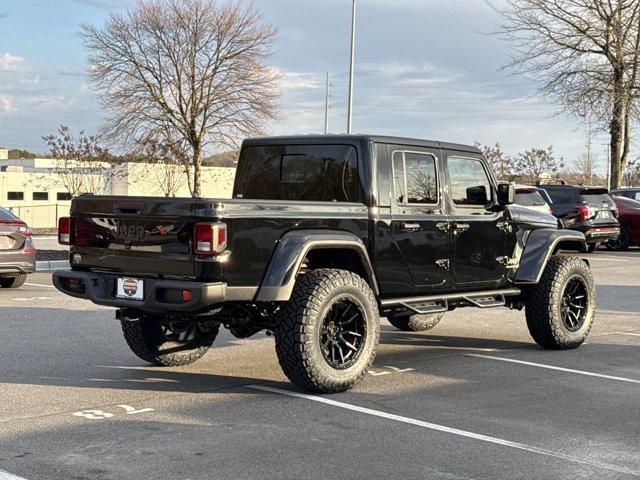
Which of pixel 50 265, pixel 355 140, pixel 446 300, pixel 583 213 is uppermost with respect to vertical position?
pixel 355 140

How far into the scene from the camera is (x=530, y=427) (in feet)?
19.7

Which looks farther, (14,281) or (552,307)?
(14,281)

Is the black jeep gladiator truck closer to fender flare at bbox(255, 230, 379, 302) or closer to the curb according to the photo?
fender flare at bbox(255, 230, 379, 302)

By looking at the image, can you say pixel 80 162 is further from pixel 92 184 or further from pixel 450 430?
pixel 450 430

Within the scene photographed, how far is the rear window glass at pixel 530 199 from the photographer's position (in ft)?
70.5

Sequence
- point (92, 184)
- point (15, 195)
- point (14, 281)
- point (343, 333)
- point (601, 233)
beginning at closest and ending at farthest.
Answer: point (343, 333)
point (14, 281)
point (601, 233)
point (92, 184)
point (15, 195)

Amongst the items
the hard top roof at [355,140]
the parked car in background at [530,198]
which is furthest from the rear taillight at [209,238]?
the parked car in background at [530,198]

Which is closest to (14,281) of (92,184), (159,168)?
(92,184)

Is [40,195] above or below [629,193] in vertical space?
below

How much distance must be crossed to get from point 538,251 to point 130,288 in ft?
13.6

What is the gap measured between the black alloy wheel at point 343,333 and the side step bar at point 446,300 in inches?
19.1

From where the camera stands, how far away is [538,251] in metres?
8.93

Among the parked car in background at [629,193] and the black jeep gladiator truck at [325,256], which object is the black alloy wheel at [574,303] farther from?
the parked car in background at [629,193]

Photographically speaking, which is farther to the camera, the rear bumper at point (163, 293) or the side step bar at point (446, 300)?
the side step bar at point (446, 300)
